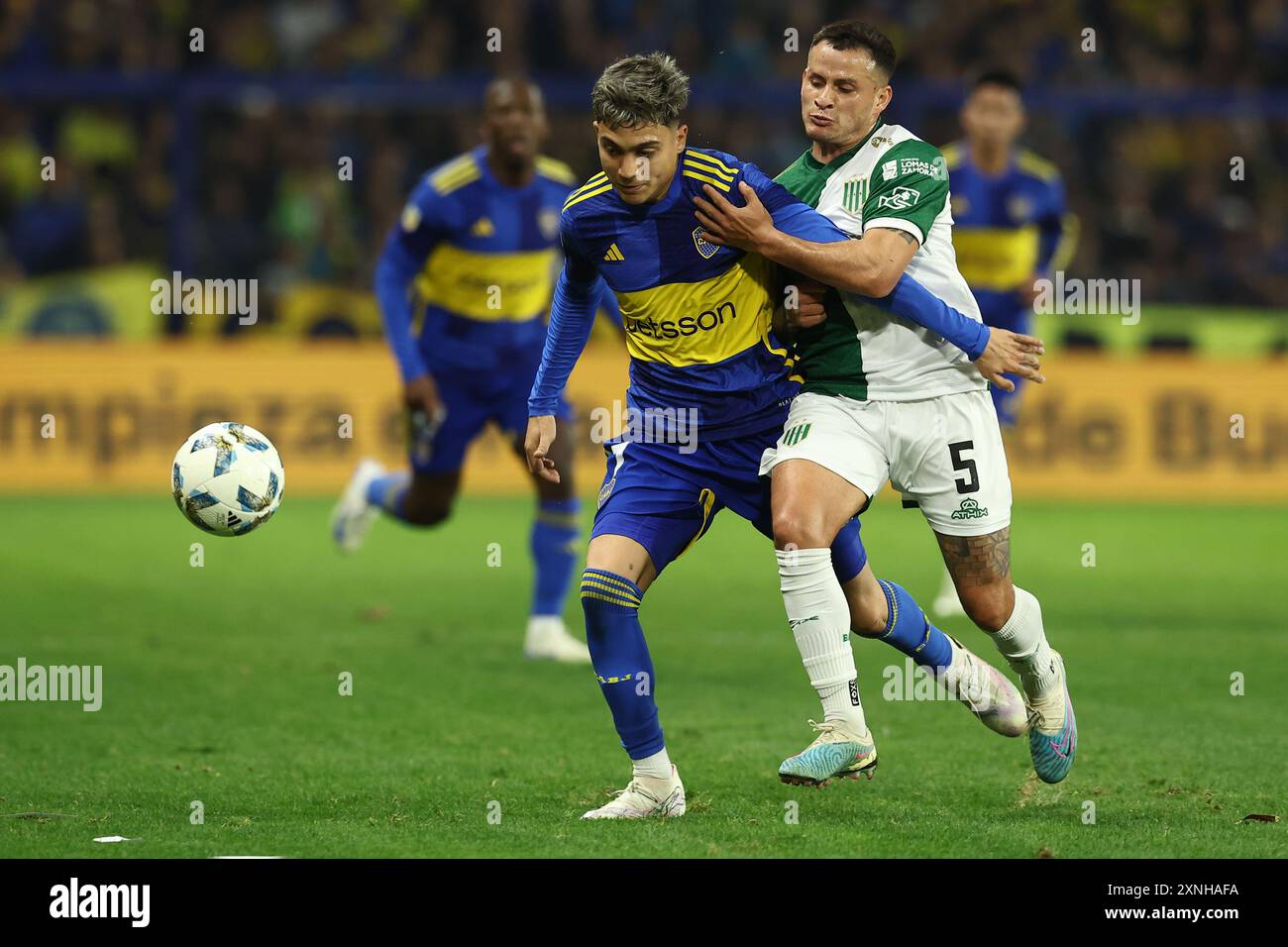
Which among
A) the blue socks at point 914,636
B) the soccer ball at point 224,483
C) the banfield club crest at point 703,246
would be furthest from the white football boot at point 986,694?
the soccer ball at point 224,483

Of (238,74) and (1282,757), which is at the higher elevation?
(238,74)

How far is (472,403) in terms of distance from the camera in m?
9.59

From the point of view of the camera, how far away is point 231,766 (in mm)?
6531

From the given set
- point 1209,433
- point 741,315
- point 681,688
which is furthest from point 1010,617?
point 1209,433

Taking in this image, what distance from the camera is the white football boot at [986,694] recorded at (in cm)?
611

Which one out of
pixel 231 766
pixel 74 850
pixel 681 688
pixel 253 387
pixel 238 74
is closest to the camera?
pixel 74 850

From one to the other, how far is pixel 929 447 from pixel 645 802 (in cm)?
144

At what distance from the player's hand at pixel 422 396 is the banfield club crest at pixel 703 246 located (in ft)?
12.5

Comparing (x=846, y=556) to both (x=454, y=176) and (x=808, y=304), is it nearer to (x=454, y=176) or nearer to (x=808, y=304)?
(x=808, y=304)

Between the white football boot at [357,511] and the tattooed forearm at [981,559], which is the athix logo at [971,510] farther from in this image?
the white football boot at [357,511]

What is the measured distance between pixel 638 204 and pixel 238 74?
12368mm
